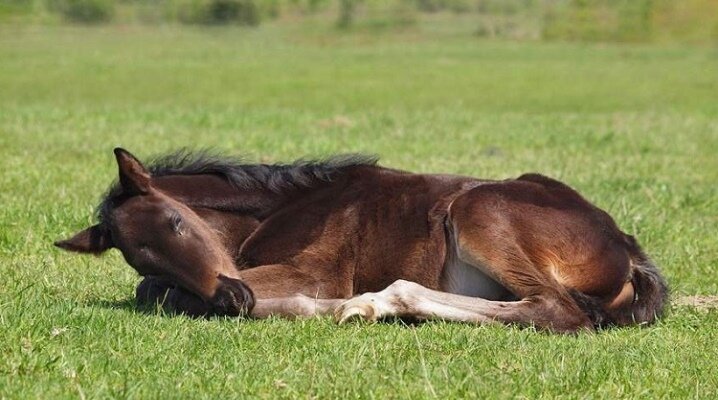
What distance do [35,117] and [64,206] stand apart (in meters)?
8.77

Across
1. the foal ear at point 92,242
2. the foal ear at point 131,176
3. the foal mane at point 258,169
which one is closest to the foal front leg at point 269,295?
the foal ear at point 92,242

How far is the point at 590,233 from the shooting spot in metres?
6.90

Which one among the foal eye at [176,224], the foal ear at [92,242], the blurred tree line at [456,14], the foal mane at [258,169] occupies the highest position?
the foal mane at [258,169]

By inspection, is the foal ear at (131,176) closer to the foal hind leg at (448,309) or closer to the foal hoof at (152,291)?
the foal hoof at (152,291)

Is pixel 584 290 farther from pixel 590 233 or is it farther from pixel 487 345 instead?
pixel 487 345

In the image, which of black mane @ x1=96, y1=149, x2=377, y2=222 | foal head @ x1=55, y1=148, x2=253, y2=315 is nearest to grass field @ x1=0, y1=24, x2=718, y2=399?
foal head @ x1=55, y1=148, x2=253, y2=315

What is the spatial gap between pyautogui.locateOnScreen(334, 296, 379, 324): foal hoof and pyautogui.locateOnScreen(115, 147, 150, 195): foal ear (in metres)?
1.31

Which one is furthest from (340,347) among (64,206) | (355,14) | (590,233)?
(355,14)

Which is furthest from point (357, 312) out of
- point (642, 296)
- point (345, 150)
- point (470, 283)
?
point (345, 150)

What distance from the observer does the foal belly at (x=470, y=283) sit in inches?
273

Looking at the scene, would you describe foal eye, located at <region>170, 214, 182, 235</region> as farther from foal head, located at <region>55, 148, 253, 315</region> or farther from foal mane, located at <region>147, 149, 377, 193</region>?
foal mane, located at <region>147, 149, 377, 193</region>

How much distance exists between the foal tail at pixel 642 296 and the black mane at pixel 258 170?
1.75 m

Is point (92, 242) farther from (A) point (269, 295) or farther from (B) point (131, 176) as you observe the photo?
(A) point (269, 295)

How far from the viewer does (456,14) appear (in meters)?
87.2
